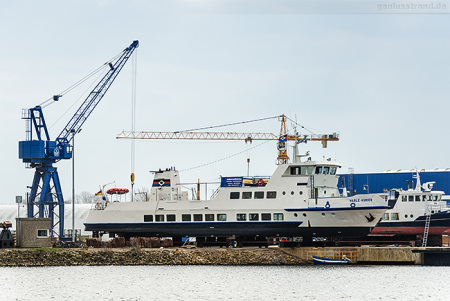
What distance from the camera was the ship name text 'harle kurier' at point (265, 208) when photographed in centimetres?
7394

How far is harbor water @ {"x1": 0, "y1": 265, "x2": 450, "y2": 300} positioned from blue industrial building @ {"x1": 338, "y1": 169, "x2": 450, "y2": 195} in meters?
50.3

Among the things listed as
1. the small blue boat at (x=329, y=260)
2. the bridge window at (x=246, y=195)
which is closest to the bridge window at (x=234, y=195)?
the bridge window at (x=246, y=195)

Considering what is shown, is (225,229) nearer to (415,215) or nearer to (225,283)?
(225,283)

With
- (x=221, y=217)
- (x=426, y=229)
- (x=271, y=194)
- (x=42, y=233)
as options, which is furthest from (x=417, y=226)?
(x=42, y=233)

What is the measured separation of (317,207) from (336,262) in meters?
5.14

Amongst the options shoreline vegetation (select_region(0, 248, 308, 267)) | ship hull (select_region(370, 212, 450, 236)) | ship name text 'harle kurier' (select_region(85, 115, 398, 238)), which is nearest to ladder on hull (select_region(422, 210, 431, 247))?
ship hull (select_region(370, 212, 450, 236))

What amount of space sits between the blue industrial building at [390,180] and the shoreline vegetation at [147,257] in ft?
149

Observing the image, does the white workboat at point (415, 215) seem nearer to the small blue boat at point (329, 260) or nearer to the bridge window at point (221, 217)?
Result: the small blue boat at point (329, 260)

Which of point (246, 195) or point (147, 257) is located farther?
point (246, 195)

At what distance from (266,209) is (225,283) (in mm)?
18066

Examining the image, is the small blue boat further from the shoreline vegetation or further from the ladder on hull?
the ladder on hull

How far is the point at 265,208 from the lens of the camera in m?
75.5

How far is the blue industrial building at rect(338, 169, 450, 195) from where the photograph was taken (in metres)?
118

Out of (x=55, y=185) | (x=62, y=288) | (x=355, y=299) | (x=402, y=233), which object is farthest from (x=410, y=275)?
(x=55, y=185)
